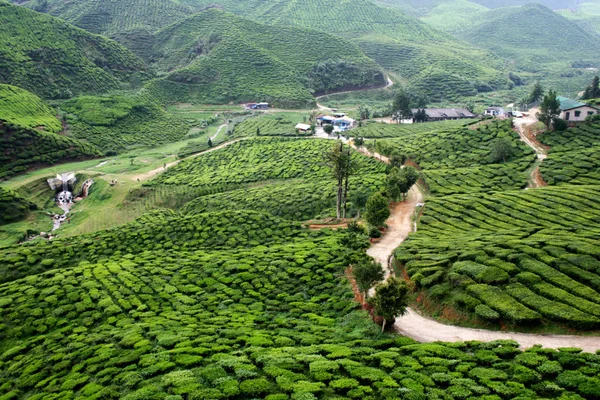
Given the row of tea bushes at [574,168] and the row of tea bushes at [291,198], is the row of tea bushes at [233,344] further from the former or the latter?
the row of tea bushes at [574,168]

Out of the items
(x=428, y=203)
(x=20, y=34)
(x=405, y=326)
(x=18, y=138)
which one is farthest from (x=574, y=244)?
(x=20, y=34)

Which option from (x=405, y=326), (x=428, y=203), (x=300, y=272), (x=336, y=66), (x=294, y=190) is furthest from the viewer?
(x=336, y=66)

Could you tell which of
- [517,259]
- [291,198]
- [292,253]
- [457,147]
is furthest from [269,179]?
[517,259]

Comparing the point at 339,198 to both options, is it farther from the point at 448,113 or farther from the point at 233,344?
the point at 448,113

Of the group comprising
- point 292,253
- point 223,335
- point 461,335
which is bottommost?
point 292,253

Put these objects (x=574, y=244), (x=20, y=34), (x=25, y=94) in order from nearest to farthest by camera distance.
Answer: (x=574, y=244) < (x=25, y=94) < (x=20, y=34)

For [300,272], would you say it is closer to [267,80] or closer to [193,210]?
[193,210]

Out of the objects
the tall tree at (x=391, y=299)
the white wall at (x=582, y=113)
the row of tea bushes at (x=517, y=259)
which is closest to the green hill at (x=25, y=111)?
the row of tea bushes at (x=517, y=259)
